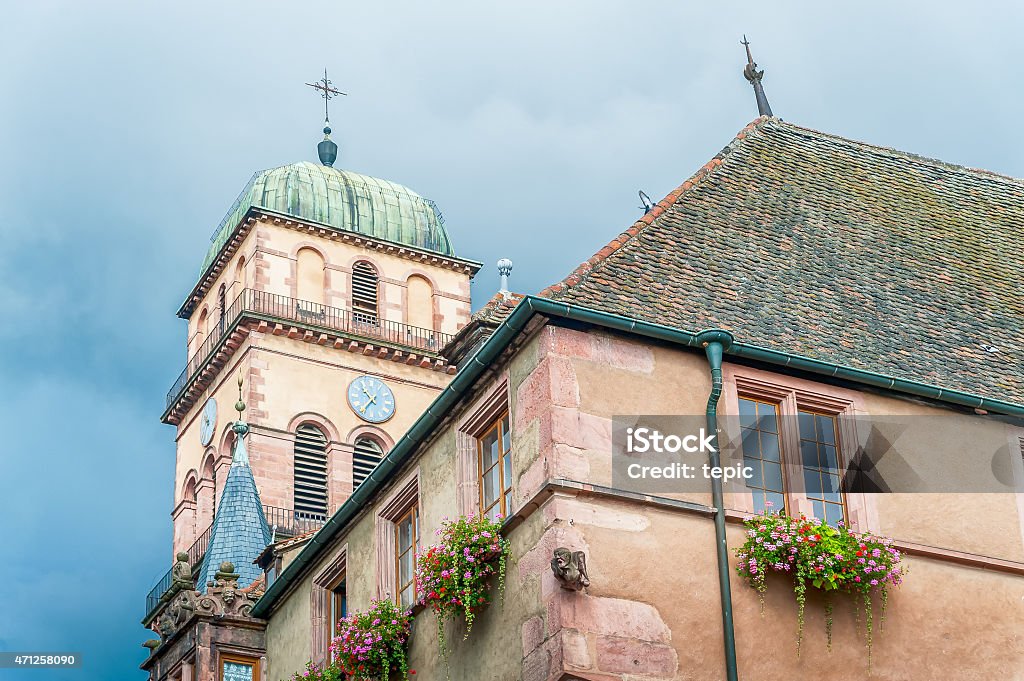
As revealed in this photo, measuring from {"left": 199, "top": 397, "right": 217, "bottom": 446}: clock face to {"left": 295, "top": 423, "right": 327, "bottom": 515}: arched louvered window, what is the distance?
11.3ft

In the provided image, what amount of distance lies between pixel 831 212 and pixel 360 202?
44857mm

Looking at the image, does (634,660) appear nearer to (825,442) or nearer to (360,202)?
(825,442)

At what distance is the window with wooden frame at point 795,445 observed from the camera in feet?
68.7

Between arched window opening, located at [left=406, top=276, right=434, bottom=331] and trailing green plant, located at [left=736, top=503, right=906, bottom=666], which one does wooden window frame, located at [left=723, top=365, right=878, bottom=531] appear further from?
arched window opening, located at [left=406, top=276, right=434, bottom=331]

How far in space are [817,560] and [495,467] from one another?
3.69 meters

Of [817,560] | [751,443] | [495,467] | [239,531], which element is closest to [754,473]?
[751,443]

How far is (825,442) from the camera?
2150 cm

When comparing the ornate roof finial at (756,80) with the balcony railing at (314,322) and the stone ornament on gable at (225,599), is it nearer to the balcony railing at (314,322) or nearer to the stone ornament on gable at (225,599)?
the stone ornament on gable at (225,599)

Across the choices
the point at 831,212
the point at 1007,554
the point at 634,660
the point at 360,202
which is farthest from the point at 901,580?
the point at 360,202

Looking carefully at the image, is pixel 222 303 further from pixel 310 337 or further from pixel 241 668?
pixel 241 668

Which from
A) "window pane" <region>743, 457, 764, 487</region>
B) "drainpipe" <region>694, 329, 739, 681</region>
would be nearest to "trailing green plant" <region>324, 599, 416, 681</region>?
"drainpipe" <region>694, 329, 739, 681</region>

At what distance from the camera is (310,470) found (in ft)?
201

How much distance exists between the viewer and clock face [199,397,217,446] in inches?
2522

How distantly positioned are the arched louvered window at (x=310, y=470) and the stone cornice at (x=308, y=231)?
7909 mm
